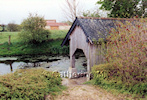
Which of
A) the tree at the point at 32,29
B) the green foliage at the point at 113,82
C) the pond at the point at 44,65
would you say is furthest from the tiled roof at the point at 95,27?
the tree at the point at 32,29

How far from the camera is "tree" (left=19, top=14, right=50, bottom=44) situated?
30391 mm

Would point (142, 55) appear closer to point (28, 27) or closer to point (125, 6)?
point (125, 6)

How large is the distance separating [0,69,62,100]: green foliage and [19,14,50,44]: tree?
22988 mm

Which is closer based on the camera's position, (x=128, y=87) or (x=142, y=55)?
(x=142, y=55)

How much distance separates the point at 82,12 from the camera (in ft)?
99.1

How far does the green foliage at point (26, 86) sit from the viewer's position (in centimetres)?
605

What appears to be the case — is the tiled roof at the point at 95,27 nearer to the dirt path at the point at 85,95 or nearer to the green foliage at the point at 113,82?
the green foliage at the point at 113,82

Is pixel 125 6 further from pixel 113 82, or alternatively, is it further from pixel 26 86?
pixel 26 86

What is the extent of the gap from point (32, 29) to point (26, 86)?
84.4 feet

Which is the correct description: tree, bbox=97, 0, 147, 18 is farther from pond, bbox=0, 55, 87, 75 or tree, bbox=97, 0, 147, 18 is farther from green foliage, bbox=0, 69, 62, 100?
green foliage, bbox=0, 69, 62, 100

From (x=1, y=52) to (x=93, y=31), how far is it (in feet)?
80.8

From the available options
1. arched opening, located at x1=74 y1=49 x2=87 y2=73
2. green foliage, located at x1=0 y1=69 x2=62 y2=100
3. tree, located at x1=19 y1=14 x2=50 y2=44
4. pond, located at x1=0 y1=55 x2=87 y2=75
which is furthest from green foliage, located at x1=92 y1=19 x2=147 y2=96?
→ tree, located at x1=19 y1=14 x2=50 y2=44

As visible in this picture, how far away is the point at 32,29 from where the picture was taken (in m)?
30.9

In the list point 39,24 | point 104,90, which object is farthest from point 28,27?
point 104,90
